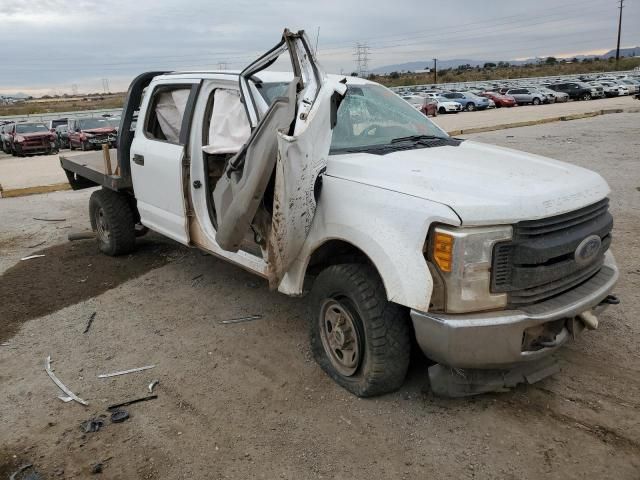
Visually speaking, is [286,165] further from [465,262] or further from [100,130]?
[100,130]

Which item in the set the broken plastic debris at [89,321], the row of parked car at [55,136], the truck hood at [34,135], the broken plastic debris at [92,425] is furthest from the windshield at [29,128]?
the broken plastic debris at [92,425]

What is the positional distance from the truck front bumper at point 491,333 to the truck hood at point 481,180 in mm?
495

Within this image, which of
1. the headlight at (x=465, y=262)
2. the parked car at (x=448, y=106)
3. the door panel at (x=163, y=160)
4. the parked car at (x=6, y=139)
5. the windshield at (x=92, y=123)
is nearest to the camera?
the headlight at (x=465, y=262)

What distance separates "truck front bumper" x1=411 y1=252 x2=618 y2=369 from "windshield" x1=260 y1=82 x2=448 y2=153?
1522mm

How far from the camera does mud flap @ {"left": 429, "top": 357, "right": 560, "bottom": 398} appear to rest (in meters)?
3.17

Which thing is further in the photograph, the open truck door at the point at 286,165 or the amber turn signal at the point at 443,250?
the open truck door at the point at 286,165

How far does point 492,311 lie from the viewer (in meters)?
2.93

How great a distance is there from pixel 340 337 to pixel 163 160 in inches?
101

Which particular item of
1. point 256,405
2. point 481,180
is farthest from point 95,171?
point 481,180

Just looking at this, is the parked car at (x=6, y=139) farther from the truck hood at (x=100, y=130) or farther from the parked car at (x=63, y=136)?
the truck hood at (x=100, y=130)

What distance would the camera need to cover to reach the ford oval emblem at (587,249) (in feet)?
10.3

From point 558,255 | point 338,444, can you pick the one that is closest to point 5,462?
point 338,444

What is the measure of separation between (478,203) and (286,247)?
127 cm

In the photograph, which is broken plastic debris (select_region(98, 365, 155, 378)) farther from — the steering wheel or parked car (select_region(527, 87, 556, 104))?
parked car (select_region(527, 87, 556, 104))
